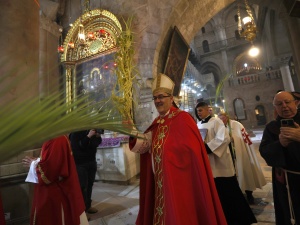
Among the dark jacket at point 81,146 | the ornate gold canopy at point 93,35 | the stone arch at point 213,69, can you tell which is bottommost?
the dark jacket at point 81,146

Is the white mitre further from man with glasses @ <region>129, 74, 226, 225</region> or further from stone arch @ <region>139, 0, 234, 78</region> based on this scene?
stone arch @ <region>139, 0, 234, 78</region>

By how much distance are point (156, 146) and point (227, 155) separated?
52.9 inches

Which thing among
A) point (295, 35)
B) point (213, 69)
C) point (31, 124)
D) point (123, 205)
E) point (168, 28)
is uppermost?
point (213, 69)

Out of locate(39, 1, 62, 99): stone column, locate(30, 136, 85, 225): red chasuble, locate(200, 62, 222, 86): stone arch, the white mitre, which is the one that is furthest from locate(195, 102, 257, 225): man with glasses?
locate(200, 62, 222, 86): stone arch

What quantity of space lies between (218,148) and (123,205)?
2.15 m

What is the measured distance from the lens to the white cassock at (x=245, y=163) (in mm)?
3406

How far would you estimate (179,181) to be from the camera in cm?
168

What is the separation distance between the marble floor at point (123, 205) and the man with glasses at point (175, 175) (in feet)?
4.20

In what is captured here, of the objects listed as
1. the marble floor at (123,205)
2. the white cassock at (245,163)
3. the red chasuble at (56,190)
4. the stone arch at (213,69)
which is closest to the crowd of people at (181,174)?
the red chasuble at (56,190)

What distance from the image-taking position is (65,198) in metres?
2.25

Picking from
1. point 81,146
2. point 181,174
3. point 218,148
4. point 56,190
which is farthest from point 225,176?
point 81,146

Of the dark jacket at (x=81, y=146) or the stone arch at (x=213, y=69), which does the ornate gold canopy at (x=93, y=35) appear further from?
the stone arch at (x=213, y=69)

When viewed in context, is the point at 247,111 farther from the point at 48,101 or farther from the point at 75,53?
the point at 48,101

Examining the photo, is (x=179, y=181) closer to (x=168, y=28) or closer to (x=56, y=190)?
(x=56, y=190)
